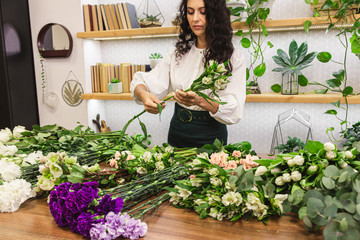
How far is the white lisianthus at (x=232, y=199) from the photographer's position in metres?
0.86

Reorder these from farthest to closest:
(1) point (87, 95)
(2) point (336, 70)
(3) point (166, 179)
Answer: (1) point (87, 95), (2) point (336, 70), (3) point (166, 179)

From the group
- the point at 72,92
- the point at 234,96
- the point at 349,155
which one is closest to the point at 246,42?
the point at 234,96

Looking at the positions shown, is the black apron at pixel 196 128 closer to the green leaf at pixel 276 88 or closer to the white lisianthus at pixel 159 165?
the white lisianthus at pixel 159 165

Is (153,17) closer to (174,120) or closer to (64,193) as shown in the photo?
(174,120)

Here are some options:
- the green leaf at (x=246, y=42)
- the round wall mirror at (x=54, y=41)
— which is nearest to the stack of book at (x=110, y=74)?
the round wall mirror at (x=54, y=41)

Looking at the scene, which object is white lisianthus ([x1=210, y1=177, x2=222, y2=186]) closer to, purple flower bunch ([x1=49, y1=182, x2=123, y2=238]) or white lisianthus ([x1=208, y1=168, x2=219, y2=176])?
white lisianthus ([x1=208, y1=168, x2=219, y2=176])

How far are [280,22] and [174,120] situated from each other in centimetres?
127

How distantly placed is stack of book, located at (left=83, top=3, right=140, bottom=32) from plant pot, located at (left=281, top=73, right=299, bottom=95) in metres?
1.54

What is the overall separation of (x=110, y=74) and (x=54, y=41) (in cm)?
69

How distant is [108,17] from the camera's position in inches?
123

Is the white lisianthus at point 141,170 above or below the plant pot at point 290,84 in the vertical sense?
below

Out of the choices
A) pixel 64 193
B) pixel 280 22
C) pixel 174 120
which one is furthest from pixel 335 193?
pixel 280 22

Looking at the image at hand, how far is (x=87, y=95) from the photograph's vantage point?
3.20m

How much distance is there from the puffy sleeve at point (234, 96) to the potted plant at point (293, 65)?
91cm
